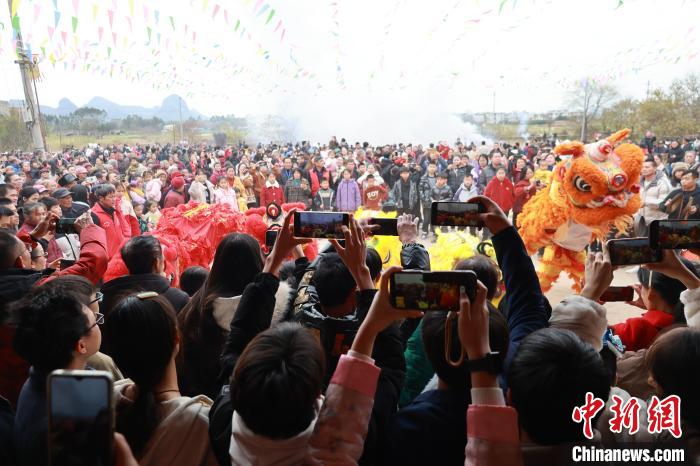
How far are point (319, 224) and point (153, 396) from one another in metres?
0.71

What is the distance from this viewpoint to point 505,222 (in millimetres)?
1797

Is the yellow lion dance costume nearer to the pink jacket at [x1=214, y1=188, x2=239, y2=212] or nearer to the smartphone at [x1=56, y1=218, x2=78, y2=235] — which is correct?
the smartphone at [x1=56, y1=218, x2=78, y2=235]

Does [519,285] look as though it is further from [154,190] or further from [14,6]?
[154,190]

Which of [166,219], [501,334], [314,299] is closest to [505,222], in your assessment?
[501,334]

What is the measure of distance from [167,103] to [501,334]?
6193cm

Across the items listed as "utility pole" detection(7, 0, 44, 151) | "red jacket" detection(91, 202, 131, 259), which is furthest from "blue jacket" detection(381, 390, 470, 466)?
"utility pole" detection(7, 0, 44, 151)

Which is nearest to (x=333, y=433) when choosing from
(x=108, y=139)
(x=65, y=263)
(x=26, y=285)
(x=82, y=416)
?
(x=82, y=416)

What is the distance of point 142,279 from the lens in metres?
2.56

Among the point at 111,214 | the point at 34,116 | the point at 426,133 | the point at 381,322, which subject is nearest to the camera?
the point at 381,322

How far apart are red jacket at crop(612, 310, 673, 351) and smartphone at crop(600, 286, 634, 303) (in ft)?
0.71

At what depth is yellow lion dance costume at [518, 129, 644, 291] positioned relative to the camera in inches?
168

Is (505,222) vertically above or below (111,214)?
above

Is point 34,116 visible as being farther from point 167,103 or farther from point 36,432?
point 167,103

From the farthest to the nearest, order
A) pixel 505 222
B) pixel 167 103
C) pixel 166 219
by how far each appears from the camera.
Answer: pixel 167 103 → pixel 166 219 → pixel 505 222
